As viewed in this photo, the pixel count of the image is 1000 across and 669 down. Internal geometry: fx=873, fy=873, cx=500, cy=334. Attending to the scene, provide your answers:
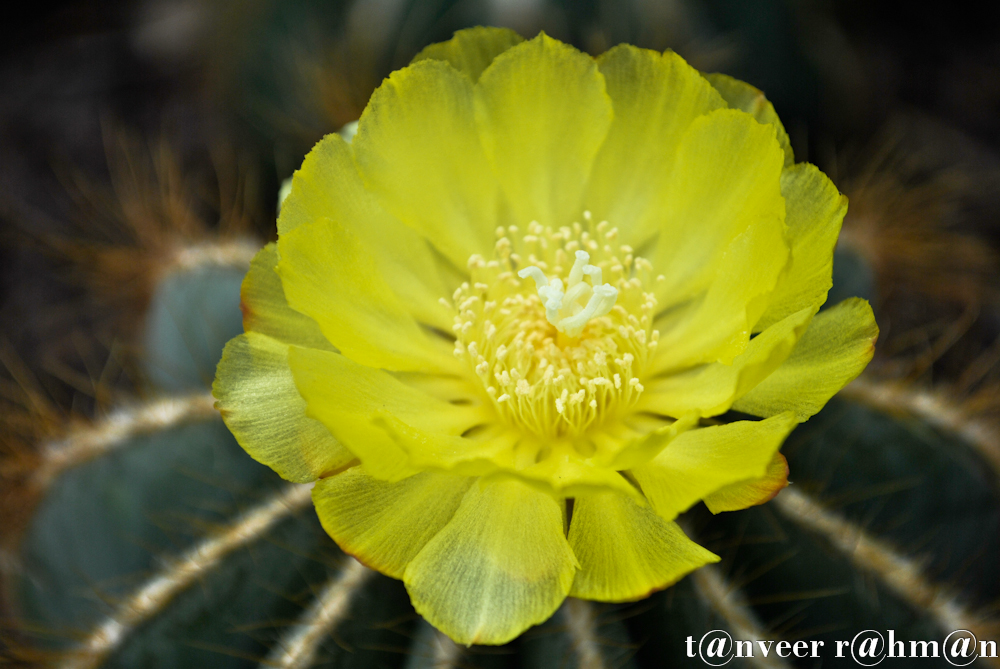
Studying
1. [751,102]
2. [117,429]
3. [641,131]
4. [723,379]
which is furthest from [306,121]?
[723,379]

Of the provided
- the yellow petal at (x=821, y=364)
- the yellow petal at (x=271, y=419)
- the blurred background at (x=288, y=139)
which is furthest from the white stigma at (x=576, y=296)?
the blurred background at (x=288, y=139)

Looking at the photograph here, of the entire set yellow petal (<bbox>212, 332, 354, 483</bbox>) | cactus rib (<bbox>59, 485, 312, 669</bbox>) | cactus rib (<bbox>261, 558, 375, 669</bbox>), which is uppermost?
yellow petal (<bbox>212, 332, 354, 483</bbox>)

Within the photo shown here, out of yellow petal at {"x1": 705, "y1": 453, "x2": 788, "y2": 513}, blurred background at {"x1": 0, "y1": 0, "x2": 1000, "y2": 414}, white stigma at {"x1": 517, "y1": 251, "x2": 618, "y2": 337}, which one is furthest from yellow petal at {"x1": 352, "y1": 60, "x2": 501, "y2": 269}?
blurred background at {"x1": 0, "y1": 0, "x2": 1000, "y2": 414}

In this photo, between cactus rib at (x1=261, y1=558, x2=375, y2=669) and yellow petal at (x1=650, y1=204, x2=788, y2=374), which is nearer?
yellow petal at (x1=650, y1=204, x2=788, y2=374)

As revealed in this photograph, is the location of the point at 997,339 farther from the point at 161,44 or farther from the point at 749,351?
the point at 161,44

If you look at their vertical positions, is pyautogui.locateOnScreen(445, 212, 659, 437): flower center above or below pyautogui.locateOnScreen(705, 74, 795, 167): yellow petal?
→ below

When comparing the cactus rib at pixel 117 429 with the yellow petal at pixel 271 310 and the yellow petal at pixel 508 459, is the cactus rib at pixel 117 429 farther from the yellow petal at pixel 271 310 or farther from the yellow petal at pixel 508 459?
the yellow petal at pixel 508 459

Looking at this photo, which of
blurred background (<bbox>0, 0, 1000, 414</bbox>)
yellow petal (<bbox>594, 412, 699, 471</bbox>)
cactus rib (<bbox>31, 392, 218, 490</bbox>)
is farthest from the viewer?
blurred background (<bbox>0, 0, 1000, 414</bbox>)

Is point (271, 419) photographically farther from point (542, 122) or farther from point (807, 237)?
point (807, 237)

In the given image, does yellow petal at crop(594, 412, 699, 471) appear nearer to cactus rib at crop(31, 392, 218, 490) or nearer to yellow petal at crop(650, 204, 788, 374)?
yellow petal at crop(650, 204, 788, 374)
